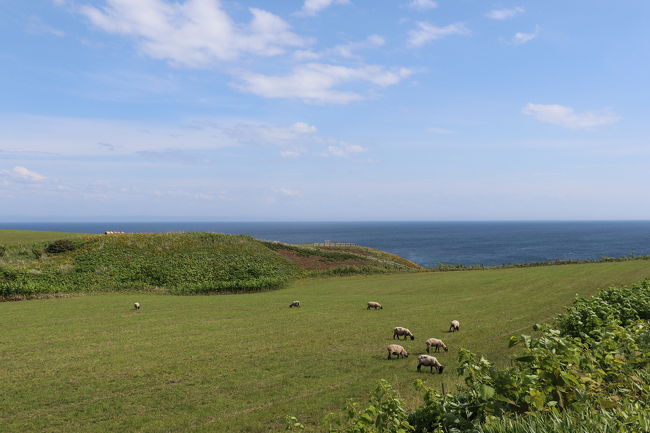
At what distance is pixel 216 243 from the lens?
90500 millimetres

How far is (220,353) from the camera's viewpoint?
25.8 meters

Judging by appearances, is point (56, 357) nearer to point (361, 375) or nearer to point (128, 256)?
point (361, 375)

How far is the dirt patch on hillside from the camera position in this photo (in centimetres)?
8562

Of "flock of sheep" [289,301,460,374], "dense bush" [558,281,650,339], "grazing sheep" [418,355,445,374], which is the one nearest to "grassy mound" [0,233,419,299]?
"flock of sheep" [289,301,460,374]

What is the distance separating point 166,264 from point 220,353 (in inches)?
2130

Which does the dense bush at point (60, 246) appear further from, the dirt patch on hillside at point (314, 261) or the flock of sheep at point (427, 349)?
the flock of sheep at point (427, 349)

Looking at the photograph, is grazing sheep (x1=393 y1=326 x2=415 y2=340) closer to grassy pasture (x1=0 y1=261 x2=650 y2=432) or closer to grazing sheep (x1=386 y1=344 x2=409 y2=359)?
grassy pasture (x1=0 y1=261 x2=650 y2=432)

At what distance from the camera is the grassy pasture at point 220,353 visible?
1708 centimetres

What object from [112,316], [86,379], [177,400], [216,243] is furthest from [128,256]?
[177,400]

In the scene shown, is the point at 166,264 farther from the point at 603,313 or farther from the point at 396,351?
the point at 603,313

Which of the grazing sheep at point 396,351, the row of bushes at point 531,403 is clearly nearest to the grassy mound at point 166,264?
the grazing sheep at point 396,351

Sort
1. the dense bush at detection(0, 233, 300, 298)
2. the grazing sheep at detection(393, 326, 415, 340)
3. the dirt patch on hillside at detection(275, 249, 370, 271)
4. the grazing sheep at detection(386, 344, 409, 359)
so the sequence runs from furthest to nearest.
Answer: the dirt patch on hillside at detection(275, 249, 370, 271), the dense bush at detection(0, 233, 300, 298), the grazing sheep at detection(393, 326, 415, 340), the grazing sheep at detection(386, 344, 409, 359)

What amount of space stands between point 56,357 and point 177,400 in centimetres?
1281

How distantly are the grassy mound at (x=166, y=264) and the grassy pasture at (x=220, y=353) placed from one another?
11.6 m
